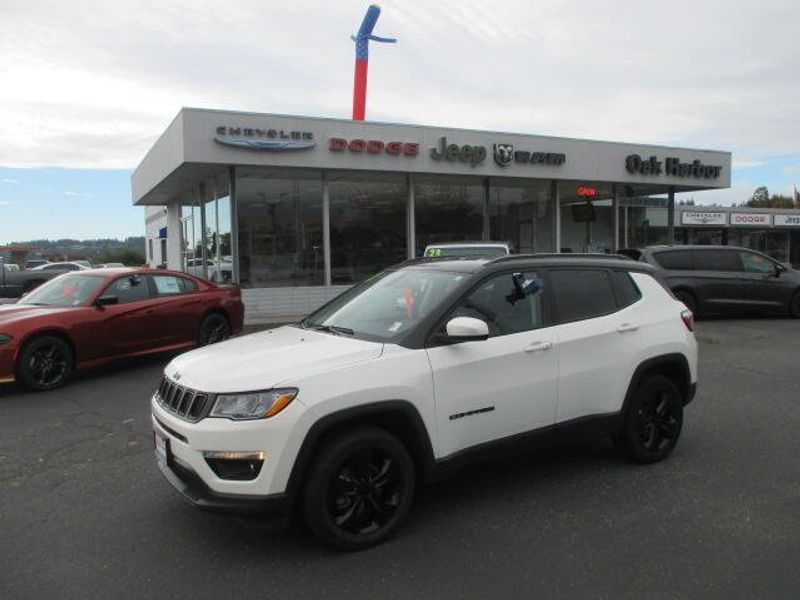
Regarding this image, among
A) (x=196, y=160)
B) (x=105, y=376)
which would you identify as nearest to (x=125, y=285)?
(x=105, y=376)

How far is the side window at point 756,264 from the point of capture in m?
15.4

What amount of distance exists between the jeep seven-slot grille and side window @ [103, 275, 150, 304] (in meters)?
5.86

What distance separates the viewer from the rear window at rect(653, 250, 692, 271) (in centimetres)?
1514

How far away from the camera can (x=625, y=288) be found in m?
5.30

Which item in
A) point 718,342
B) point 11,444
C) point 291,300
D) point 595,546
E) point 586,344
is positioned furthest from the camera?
point 291,300

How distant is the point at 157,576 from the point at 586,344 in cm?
307

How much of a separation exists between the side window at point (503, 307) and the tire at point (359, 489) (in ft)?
3.20

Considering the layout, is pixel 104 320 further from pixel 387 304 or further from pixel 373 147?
pixel 373 147

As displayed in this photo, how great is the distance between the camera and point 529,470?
5.11 meters

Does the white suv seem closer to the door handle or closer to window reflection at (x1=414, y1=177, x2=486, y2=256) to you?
the door handle

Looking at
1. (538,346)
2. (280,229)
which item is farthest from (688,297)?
(538,346)

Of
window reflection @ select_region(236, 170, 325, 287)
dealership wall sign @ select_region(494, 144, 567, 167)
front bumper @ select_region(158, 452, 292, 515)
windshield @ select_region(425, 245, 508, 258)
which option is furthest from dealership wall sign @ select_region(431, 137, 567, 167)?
front bumper @ select_region(158, 452, 292, 515)

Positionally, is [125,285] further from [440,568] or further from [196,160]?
[440,568]

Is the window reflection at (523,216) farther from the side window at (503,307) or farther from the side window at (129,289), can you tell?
the side window at (503,307)
